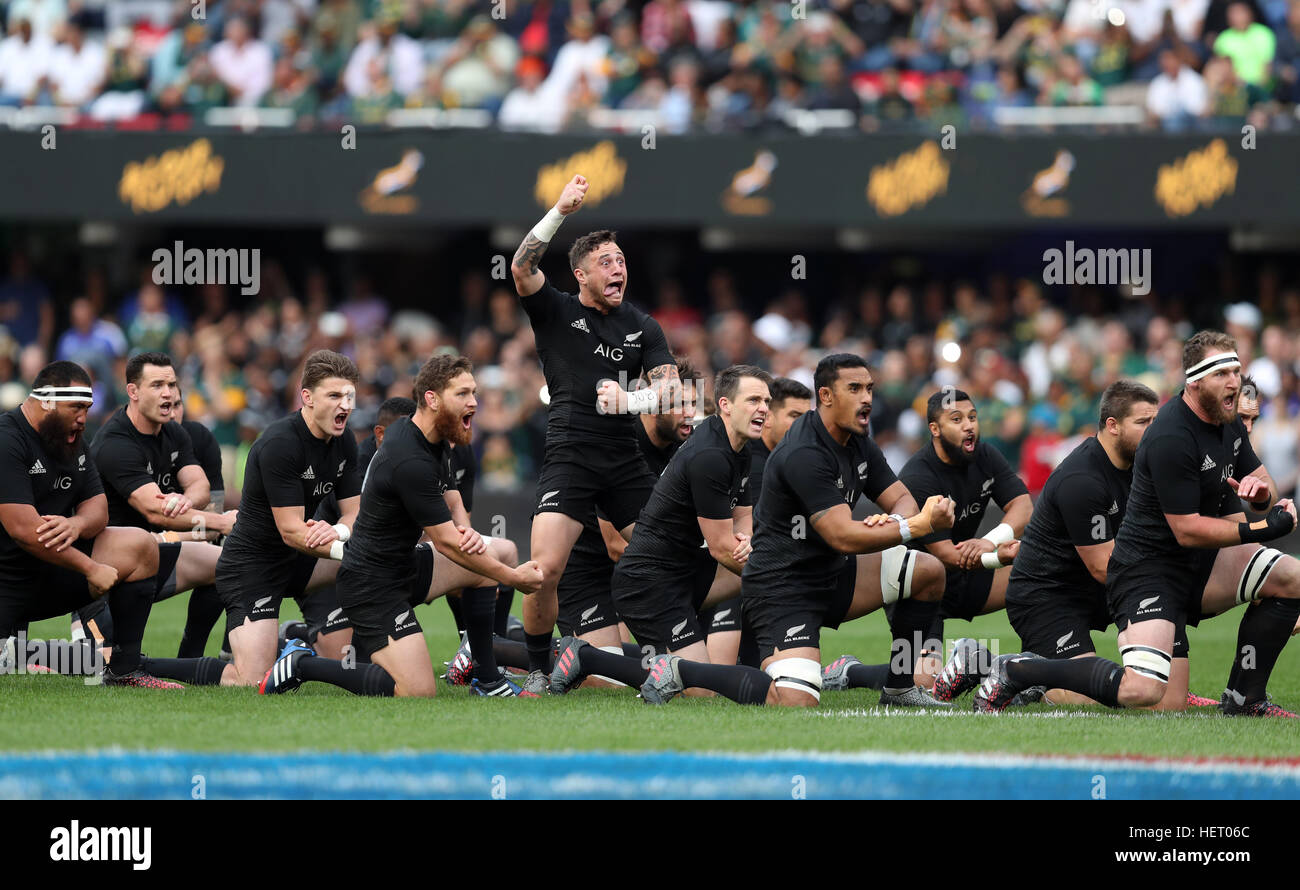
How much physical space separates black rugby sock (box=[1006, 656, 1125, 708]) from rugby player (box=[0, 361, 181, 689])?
→ 415cm

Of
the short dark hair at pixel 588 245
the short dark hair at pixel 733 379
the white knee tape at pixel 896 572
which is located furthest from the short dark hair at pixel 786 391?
the short dark hair at pixel 588 245

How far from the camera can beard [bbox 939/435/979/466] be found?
30.2 ft

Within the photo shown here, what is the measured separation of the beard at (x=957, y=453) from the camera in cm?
922

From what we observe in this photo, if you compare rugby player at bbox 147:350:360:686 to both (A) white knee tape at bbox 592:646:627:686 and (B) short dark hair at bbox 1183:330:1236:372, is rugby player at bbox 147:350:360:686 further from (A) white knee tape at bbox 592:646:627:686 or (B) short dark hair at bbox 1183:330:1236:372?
(B) short dark hair at bbox 1183:330:1236:372

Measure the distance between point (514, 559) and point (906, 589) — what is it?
2.13m

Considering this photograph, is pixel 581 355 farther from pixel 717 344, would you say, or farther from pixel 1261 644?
pixel 717 344

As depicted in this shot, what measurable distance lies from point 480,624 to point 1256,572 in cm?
377

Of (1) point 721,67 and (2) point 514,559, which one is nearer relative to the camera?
(2) point 514,559

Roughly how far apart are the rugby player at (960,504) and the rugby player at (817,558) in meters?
0.42

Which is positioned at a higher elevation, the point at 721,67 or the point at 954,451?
the point at 721,67

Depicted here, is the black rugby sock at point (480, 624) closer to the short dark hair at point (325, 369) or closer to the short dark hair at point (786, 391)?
the short dark hair at point (325, 369)
